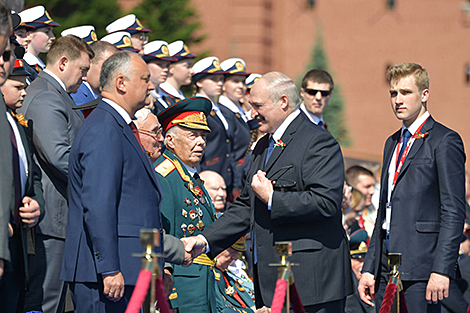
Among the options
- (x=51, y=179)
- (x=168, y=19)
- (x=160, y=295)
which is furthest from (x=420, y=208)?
(x=168, y=19)

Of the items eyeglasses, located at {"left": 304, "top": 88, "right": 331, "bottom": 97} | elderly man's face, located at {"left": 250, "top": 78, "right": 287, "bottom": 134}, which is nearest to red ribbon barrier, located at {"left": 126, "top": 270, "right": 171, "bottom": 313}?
elderly man's face, located at {"left": 250, "top": 78, "right": 287, "bottom": 134}

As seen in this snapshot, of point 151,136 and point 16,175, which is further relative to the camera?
point 151,136

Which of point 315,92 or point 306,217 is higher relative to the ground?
point 315,92

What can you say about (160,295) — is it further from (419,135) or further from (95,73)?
(95,73)

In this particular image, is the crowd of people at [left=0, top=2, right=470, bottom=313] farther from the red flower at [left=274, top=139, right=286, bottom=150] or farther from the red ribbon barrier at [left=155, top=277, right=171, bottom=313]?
the red ribbon barrier at [left=155, top=277, right=171, bottom=313]

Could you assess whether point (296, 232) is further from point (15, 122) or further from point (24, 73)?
point (24, 73)

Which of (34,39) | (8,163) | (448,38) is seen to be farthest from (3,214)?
(448,38)

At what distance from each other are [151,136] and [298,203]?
1.54 metres

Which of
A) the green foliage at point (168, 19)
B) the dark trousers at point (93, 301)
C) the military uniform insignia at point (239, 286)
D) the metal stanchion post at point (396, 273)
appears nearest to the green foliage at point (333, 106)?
the green foliage at point (168, 19)

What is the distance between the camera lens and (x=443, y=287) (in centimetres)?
455

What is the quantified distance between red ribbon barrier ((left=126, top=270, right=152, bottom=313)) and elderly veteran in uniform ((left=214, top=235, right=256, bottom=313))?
8.01 ft

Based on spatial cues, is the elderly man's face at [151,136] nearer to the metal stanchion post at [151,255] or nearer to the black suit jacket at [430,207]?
the black suit jacket at [430,207]

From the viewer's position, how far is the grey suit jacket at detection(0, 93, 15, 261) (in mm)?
3336

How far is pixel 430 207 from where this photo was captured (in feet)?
15.5
